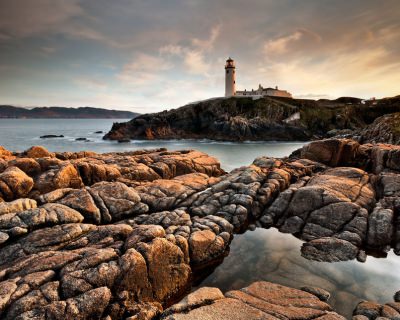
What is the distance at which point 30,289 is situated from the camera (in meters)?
11.5

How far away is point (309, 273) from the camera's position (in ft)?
52.7

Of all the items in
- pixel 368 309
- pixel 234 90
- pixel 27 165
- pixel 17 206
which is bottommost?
pixel 368 309

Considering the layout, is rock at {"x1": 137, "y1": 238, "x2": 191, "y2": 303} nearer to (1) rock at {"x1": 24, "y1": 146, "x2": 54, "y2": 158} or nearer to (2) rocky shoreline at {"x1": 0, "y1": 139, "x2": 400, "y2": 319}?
(2) rocky shoreline at {"x1": 0, "y1": 139, "x2": 400, "y2": 319}

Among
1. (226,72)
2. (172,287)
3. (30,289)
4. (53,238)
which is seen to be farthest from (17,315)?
(226,72)

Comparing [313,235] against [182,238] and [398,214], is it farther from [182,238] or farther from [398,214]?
[182,238]

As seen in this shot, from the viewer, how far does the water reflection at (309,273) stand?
14352 mm

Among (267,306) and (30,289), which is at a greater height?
(30,289)

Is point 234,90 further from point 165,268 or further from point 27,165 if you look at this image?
point 165,268

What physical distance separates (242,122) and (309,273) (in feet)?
322

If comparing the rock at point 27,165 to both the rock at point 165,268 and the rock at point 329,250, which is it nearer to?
the rock at point 165,268

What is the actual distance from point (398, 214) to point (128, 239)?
67.7ft

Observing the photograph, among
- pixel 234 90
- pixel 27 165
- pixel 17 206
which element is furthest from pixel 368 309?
pixel 234 90

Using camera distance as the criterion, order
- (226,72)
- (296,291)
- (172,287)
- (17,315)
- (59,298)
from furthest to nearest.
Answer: (226,72)
(172,287)
(296,291)
(59,298)
(17,315)

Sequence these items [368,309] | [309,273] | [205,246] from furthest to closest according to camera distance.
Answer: [205,246] → [309,273] → [368,309]
